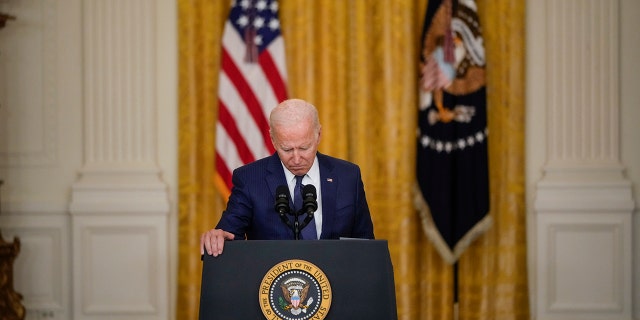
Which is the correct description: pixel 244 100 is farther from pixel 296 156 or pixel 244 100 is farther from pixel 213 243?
pixel 213 243

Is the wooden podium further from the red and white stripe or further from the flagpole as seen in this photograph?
the flagpole

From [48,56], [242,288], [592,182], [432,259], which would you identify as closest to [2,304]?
[48,56]

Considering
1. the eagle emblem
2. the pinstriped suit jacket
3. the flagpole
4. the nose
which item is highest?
the nose

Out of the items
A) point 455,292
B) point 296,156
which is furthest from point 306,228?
point 455,292

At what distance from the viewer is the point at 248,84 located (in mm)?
6609

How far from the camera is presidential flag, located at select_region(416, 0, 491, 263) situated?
649cm

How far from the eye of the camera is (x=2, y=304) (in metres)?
6.26

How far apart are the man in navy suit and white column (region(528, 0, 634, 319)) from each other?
3403 mm

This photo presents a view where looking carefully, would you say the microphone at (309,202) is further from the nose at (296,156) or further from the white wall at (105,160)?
the white wall at (105,160)

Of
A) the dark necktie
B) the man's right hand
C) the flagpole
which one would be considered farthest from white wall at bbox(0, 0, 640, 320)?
the man's right hand

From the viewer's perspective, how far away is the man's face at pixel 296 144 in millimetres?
3336

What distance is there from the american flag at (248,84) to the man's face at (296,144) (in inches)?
125

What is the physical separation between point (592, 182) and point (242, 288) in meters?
4.34

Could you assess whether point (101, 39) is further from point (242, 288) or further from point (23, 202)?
point (242, 288)
